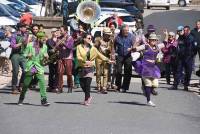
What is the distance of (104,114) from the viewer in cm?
1379

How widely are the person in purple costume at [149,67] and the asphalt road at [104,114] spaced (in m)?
0.43

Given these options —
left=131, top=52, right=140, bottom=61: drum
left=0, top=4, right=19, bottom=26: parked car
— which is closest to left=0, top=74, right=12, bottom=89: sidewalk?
left=131, top=52, right=140, bottom=61: drum

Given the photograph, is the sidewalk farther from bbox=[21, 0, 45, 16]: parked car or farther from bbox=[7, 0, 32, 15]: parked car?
bbox=[21, 0, 45, 16]: parked car

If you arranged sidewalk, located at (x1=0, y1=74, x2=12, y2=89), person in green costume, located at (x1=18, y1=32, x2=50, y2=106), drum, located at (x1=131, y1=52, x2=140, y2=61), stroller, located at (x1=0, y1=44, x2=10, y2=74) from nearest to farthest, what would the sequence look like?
person in green costume, located at (x1=18, y1=32, x2=50, y2=106) → drum, located at (x1=131, y1=52, x2=140, y2=61) → sidewalk, located at (x1=0, y1=74, x2=12, y2=89) → stroller, located at (x1=0, y1=44, x2=10, y2=74)

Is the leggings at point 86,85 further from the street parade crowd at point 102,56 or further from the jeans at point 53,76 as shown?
the jeans at point 53,76

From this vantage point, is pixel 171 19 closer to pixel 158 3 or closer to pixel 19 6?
pixel 158 3

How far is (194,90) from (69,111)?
17.9 feet

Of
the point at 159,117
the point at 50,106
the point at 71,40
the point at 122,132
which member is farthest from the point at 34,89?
the point at 122,132

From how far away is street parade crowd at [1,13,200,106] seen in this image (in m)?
15.4

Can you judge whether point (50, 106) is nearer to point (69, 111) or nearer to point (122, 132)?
point (69, 111)

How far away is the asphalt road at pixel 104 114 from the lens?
1211cm

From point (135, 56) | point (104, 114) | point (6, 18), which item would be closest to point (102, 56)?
point (135, 56)

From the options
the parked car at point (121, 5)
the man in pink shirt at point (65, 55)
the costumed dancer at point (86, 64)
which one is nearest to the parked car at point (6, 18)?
the parked car at point (121, 5)

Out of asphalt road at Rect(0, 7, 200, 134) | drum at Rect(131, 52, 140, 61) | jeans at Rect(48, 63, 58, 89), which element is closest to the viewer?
asphalt road at Rect(0, 7, 200, 134)
